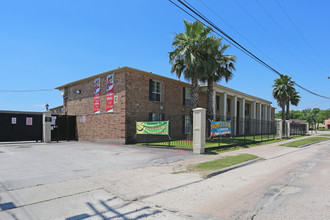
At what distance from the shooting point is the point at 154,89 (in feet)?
66.9

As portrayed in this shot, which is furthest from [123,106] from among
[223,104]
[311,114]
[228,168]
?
[311,114]

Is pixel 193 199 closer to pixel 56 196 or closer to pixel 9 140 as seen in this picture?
pixel 56 196

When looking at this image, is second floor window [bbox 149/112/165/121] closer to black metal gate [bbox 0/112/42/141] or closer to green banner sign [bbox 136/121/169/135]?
green banner sign [bbox 136/121/169/135]

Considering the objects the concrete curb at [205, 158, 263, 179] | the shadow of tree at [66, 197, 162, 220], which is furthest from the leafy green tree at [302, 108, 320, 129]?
the shadow of tree at [66, 197, 162, 220]

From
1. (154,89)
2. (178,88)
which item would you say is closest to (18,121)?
(154,89)

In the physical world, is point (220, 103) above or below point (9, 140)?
above

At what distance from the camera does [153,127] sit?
1578cm

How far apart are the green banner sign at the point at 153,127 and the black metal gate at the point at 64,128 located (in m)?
9.23

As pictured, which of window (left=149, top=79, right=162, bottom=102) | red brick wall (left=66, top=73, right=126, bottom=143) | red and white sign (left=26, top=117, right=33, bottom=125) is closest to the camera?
red brick wall (left=66, top=73, right=126, bottom=143)

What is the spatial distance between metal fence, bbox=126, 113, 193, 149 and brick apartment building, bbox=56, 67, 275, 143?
0.08 metres

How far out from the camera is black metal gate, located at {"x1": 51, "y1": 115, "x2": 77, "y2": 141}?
2150 cm

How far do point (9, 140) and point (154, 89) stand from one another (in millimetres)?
13082

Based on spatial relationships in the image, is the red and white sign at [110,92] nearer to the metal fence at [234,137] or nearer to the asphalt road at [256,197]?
the metal fence at [234,137]

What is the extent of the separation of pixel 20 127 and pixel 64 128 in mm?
4086
